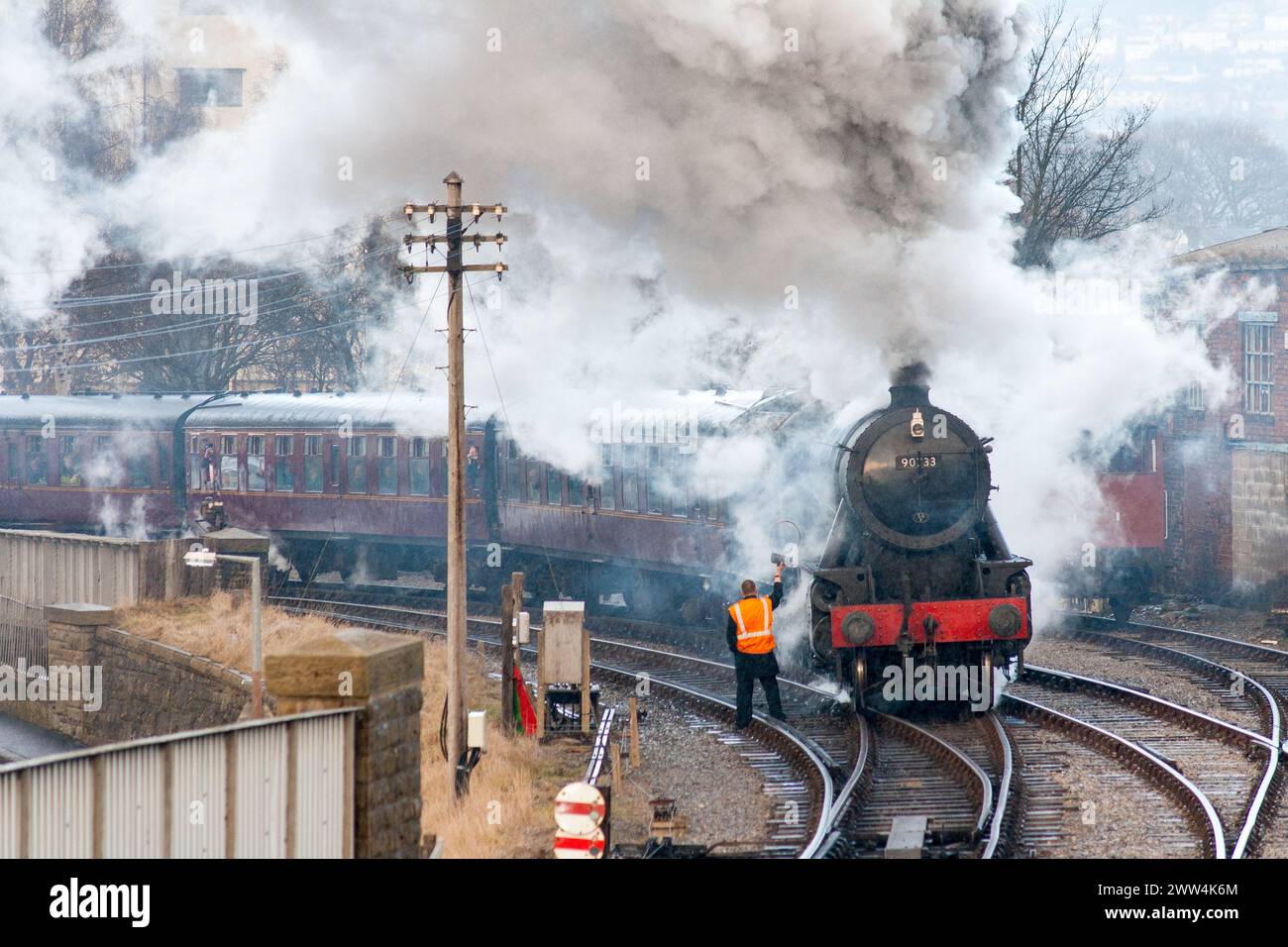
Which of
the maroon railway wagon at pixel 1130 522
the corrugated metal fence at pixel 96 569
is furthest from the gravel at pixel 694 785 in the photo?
the maroon railway wagon at pixel 1130 522

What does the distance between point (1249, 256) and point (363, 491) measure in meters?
12.1

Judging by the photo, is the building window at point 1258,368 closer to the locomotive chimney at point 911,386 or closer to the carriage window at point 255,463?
the locomotive chimney at point 911,386

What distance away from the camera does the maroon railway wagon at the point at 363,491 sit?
55.3 ft

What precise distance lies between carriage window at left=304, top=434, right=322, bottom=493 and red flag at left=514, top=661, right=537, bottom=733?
10877 mm

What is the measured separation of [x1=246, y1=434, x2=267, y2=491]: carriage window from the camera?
73.5 feet

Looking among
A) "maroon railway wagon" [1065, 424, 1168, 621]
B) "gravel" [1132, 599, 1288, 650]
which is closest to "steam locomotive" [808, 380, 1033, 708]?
"gravel" [1132, 599, 1288, 650]

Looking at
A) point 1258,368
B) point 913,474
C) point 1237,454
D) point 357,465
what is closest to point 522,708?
point 913,474

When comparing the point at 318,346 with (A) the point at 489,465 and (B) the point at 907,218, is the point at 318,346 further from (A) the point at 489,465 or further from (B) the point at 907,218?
(B) the point at 907,218

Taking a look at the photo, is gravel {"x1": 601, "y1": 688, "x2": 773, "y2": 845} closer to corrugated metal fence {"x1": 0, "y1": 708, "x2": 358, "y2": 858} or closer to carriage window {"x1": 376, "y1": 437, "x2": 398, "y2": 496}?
corrugated metal fence {"x1": 0, "y1": 708, "x2": 358, "y2": 858}

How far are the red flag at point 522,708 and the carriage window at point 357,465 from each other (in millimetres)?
10146

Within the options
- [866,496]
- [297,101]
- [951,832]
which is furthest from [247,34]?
[951,832]

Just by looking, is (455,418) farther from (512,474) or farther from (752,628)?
(512,474)

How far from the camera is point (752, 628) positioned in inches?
426

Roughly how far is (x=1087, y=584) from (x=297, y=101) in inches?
411
